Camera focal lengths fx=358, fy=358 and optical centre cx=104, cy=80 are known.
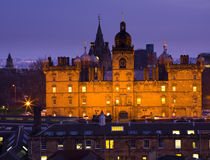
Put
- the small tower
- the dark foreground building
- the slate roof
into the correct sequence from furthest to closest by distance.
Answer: the small tower
the slate roof
the dark foreground building

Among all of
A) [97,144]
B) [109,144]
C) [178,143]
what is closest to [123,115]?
[97,144]

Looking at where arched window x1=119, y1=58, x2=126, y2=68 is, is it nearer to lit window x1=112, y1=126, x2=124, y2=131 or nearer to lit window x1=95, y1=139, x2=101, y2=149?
lit window x1=112, y1=126, x2=124, y2=131

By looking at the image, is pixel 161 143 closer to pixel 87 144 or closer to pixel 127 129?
pixel 127 129

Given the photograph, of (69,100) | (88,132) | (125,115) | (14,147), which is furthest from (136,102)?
(14,147)

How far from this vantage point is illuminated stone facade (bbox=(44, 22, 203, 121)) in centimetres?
10162

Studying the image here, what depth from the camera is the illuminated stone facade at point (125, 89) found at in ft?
333

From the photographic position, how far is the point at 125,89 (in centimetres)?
10225

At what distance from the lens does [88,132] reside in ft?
202

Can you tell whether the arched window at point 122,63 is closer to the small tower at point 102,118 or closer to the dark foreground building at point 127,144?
the small tower at point 102,118

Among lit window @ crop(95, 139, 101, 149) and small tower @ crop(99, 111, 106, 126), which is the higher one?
small tower @ crop(99, 111, 106, 126)

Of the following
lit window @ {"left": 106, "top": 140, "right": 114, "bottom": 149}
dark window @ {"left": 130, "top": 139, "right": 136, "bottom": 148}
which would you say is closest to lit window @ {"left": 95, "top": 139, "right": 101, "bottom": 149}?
lit window @ {"left": 106, "top": 140, "right": 114, "bottom": 149}

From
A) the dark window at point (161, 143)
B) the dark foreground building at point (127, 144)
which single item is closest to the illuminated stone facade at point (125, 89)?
the dark window at point (161, 143)

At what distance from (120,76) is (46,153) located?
46884 millimetres

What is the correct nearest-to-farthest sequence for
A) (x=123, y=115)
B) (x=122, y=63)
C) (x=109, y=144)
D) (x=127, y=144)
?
(x=127, y=144) → (x=109, y=144) → (x=122, y=63) → (x=123, y=115)
